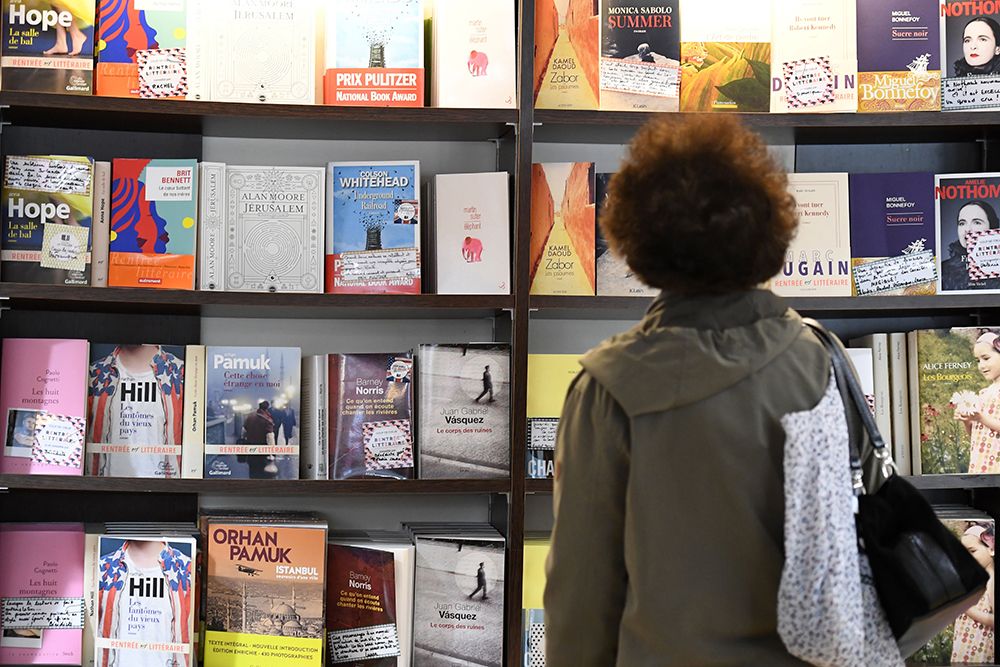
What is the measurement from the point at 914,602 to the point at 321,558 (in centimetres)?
159

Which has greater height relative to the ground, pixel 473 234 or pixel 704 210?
pixel 473 234

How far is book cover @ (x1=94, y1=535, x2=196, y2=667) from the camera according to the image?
2.48 meters

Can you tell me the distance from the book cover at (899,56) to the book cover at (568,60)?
69 cm

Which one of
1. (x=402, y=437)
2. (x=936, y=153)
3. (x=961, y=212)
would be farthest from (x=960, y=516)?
(x=402, y=437)

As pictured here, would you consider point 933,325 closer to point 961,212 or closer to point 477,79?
point 961,212

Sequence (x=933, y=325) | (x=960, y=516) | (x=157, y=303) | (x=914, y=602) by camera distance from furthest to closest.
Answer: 1. (x=933, y=325)
2. (x=960, y=516)
3. (x=157, y=303)
4. (x=914, y=602)

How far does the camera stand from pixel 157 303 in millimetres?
2521

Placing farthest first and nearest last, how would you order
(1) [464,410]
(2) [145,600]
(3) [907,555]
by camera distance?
(1) [464,410] < (2) [145,600] < (3) [907,555]

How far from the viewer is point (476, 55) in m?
2.56

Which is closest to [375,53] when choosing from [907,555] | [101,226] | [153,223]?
[153,223]

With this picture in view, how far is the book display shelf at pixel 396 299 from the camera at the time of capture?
97.7 inches

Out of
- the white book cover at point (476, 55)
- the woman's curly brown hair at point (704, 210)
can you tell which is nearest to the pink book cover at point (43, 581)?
the white book cover at point (476, 55)

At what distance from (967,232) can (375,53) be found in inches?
62.0

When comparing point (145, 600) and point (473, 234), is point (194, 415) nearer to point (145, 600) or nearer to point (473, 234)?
point (145, 600)
